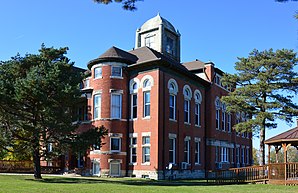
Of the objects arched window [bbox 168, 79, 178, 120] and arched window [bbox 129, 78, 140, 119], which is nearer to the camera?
arched window [bbox 129, 78, 140, 119]

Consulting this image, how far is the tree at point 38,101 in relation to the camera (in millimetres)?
22492

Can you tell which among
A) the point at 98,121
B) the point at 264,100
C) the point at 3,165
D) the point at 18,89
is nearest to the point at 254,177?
the point at 264,100

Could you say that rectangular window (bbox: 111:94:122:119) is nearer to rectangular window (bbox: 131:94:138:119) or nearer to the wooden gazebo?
rectangular window (bbox: 131:94:138:119)

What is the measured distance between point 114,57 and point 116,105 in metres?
3.92

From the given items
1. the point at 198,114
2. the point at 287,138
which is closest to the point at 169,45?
the point at 198,114

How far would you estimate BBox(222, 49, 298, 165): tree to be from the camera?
107 ft

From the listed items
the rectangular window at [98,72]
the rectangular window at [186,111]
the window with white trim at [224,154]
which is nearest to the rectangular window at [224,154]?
the window with white trim at [224,154]

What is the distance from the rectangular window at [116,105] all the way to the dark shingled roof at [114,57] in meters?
2.95

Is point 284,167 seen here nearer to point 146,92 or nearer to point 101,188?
point 146,92

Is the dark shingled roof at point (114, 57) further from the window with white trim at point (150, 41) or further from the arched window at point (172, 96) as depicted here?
the window with white trim at point (150, 41)

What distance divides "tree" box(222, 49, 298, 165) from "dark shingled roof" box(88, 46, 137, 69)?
9.77 m

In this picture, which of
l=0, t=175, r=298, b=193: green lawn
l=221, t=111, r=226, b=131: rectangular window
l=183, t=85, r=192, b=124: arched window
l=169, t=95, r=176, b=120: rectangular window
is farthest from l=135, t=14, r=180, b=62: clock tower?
l=0, t=175, r=298, b=193: green lawn

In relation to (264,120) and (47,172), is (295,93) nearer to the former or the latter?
(264,120)

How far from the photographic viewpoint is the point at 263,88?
32.6 metres
